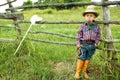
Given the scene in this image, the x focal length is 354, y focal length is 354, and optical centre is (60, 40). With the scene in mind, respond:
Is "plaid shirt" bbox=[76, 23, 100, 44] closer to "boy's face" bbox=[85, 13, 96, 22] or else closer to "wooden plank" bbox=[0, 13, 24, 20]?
"boy's face" bbox=[85, 13, 96, 22]

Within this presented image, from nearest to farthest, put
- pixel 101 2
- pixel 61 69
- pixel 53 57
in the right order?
pixel 101 2
pixel 61 69
pixel 53 57

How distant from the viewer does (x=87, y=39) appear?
17.1 feet

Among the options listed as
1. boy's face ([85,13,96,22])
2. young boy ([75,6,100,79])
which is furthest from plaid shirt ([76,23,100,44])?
boy's face ([85,13,96,22])

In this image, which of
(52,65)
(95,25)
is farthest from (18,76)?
(95,25)

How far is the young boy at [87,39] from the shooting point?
5.15m

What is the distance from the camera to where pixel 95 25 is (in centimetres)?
520

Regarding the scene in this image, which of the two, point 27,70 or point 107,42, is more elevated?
point 107,42

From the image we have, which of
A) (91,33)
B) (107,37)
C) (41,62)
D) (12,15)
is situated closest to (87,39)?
(91,33)

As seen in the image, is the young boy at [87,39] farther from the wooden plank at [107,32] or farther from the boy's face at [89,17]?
the wooden plank at [107,32]

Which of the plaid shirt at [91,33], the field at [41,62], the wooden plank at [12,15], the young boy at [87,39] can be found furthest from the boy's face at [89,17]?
the wooden plank at [12,15]

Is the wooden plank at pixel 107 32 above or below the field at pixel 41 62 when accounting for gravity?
above

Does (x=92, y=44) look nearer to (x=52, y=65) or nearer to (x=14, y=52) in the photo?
(x=52, y=65)

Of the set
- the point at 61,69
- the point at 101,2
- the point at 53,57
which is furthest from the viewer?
the point at 53,57

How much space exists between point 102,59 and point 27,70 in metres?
1.31
